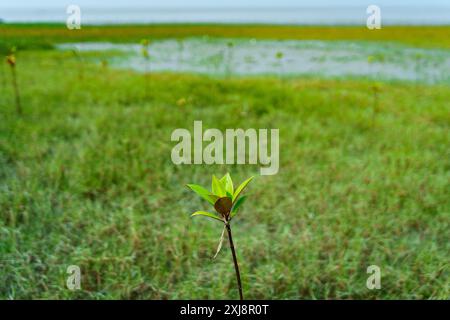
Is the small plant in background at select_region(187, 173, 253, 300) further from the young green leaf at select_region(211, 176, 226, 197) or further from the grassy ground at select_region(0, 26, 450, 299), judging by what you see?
the grassy ground at select_region(0, 26, 450, 299)

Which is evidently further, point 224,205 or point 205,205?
point 205,205

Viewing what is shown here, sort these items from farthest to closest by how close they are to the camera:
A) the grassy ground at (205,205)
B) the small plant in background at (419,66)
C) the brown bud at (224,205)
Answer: the small plant in background at (419,66) → the grassy ground at (205,205) → the brown bud at (224,205)

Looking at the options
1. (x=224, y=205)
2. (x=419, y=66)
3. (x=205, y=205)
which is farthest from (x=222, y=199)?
(x=419, y=66)

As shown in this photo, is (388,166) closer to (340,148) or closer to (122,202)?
(340,148)

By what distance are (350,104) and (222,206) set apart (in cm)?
314

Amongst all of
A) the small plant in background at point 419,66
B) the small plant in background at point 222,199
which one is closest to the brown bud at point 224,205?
the small plant in background at point 222,199

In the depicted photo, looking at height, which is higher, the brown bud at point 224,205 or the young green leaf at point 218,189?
the young green leaf at point 218,189

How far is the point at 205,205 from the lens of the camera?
1895 millimetres

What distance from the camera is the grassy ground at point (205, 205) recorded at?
54.2 inches

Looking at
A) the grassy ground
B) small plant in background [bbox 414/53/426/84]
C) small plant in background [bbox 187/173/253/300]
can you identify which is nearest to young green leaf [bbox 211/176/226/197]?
small plant in background [bbox 187/173/253/300]

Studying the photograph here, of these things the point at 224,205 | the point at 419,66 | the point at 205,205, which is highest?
the point at 419,66

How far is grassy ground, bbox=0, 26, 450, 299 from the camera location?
4.52ft

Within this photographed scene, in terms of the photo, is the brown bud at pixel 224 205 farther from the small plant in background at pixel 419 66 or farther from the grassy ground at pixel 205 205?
the small plant in background at pixel 419 66

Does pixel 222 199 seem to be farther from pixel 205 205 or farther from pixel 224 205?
pixel 205 205
